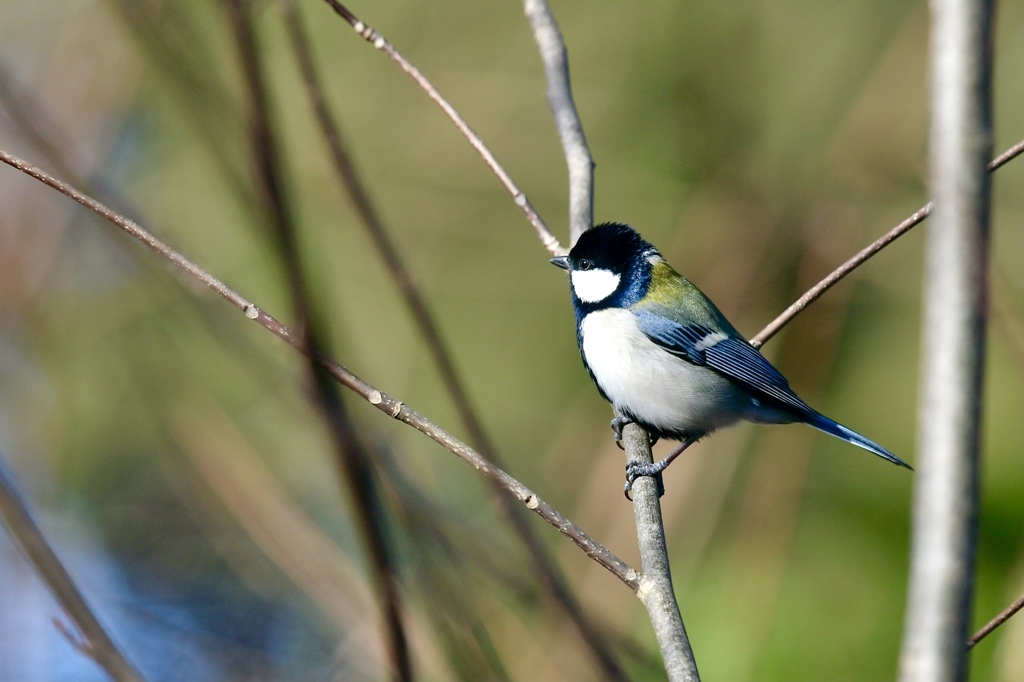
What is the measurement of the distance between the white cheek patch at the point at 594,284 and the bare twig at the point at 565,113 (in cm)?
46

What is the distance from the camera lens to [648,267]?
10.00 feet

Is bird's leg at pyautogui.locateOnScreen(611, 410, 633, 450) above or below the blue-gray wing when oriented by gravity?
below

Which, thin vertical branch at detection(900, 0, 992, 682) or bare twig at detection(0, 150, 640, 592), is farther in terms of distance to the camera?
bare twig at detection(0, 150, 640, 592)

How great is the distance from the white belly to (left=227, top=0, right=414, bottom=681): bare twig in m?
2.01

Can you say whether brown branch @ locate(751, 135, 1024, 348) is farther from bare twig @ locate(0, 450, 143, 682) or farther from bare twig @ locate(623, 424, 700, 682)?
bare twig @ locate(0, 450, 143, 682)

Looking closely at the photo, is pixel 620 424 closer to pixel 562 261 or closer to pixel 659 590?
pixel 562 261

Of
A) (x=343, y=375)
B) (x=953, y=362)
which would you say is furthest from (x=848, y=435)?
(x=953, y=362)

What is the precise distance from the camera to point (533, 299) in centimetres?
428

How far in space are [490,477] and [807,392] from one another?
2.92 metres

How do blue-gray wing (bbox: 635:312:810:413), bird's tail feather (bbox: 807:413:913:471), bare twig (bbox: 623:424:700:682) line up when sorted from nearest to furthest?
bare twig (bbox: 623:424:700:682) → bird's tail feather (bbox: 807:413:913:471) → blue-gray wing (bbox: 635:312:810:413)

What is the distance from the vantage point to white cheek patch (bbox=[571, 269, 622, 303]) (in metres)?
2.88

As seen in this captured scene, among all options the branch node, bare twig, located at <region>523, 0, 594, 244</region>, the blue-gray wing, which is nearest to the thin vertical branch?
the branch node

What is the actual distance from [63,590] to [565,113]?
1931mm

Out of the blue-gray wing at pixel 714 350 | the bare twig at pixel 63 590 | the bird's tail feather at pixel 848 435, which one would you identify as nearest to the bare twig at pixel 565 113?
the blue-gray wing at pixel 714 350
